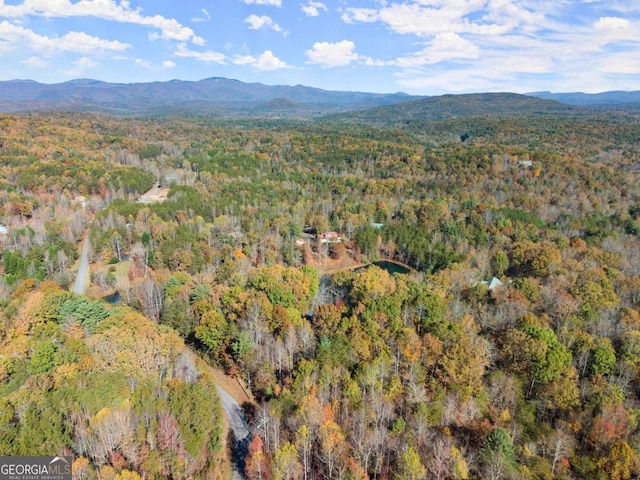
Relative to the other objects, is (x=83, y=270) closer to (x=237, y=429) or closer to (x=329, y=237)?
(x=329, y=237)

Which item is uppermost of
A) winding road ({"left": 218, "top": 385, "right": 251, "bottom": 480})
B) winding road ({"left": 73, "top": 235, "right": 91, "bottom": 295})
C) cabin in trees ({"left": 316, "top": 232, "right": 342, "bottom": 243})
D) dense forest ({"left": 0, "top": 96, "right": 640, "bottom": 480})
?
dense forest ({"left": 0, "top": 96, "right": 640, "bottom": 480})

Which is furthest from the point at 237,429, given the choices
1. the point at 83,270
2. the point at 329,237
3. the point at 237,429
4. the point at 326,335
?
the point at 329,237

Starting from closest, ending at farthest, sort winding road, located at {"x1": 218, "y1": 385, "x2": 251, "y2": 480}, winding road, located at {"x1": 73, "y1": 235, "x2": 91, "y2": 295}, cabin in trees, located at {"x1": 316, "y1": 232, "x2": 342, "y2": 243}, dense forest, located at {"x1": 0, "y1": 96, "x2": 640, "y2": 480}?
dense forest, located at {"x1": 0, "y1": 96, "x2": 640, "y2": 480}
winding road, located at {"x1": 218, "y1": 385, "x2": 251, "y2": 480}
winding road, located at {"x1": 73, "y1": 235, "x2": 91, "y2": 295}
cabin in trees, located at {"x1": 316, "y1": 232, "x2": 342, "y2": 243}

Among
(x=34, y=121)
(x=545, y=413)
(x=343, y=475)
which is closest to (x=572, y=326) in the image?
(x=545, y=413)

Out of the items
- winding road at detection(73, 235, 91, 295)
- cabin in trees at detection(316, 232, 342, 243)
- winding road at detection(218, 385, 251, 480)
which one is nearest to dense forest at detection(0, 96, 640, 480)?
winding road at detection(218, 385, 251, 480)

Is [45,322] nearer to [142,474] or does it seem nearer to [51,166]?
[142,474]

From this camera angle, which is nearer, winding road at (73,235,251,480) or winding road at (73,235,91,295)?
winding road at (73,235,251,480)

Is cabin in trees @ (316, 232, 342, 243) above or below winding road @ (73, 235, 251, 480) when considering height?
above

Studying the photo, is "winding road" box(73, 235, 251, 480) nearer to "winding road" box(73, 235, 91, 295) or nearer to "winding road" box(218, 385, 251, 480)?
"winding road" box(218, 385, 251, 480)
